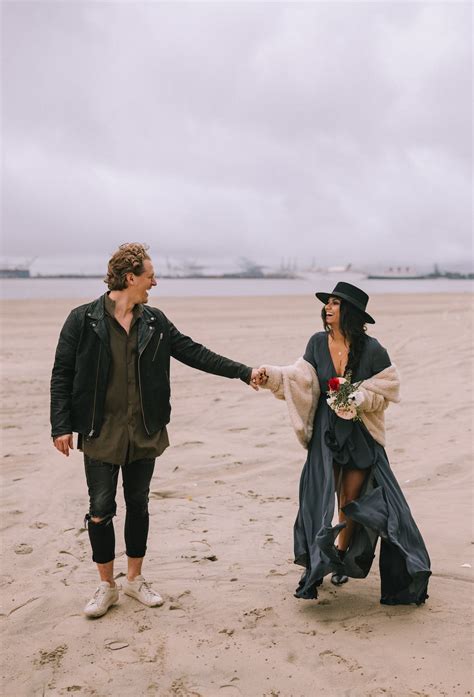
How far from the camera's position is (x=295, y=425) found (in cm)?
434

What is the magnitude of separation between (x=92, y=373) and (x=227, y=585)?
69.0 inches

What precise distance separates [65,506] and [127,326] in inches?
101

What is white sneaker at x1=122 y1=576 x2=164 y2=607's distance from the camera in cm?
418

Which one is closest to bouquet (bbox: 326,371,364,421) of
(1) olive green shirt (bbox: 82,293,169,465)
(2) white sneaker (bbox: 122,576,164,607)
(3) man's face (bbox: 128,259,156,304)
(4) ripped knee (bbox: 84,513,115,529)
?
(1) olive green shirt (bbox: 82,293,169,465)

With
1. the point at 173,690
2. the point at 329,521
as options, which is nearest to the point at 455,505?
the point at 329,521

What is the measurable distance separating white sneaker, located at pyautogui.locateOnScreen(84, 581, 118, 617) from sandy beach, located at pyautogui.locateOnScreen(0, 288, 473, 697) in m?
0.06

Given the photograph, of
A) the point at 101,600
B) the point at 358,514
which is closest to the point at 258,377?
the point at 358,514

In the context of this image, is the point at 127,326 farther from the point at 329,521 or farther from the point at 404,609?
the point at 404,609

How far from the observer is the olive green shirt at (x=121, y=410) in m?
3.97

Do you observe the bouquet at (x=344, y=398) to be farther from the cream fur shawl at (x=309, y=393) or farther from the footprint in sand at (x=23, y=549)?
the footprint in sand at (x=23, y=549)

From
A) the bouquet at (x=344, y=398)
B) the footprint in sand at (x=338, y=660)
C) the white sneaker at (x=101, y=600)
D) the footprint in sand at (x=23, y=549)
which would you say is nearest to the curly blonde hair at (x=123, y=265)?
the bouquet at (x=344, y=398)

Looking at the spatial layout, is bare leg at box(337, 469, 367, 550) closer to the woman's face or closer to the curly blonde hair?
the woman's face

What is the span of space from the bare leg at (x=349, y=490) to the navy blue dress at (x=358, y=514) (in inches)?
2.0

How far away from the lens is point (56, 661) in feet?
11.8
